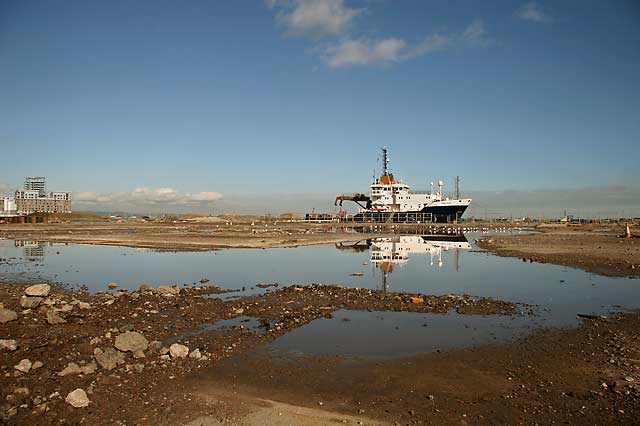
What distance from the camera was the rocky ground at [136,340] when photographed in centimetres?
680

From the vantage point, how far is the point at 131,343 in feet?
29.7

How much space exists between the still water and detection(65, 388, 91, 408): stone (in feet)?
14.1

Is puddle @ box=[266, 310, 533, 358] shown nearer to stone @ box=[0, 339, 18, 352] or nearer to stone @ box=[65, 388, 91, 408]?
stone @ box=[65, 388, 91, 408]

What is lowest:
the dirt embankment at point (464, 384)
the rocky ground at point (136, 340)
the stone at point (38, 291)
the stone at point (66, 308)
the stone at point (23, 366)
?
the dirt embankment at point (464, 384)

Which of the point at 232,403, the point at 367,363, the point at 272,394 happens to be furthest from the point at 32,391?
the point at 367,363

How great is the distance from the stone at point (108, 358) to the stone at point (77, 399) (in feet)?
4.10

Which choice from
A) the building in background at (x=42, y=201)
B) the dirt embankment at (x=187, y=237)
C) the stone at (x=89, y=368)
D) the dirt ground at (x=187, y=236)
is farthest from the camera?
the building in background at (x=42, y=201)

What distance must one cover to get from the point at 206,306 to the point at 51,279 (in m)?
10.5

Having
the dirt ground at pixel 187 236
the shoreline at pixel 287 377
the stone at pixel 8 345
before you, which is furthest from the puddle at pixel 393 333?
the dirt ground at pixel 187 236

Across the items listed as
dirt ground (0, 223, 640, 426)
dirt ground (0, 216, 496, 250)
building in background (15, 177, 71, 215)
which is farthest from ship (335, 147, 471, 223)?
building in background (15, 177, 71, 215)

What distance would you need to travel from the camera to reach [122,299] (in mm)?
14484

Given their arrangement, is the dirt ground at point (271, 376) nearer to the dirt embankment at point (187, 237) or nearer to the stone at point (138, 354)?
the stone at point (138, 354)

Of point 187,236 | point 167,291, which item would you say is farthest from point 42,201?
point 167,291

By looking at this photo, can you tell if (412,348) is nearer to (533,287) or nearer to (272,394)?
(272,394)
